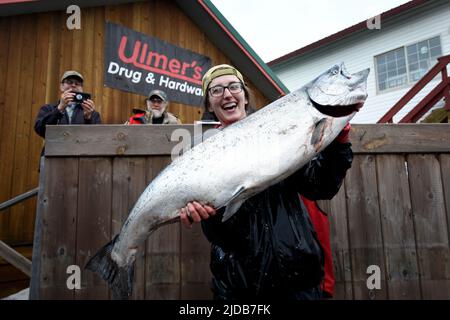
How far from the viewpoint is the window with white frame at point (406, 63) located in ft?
45.8

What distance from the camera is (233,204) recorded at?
2.00 m

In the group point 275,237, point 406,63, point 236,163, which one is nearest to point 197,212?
point 236,163

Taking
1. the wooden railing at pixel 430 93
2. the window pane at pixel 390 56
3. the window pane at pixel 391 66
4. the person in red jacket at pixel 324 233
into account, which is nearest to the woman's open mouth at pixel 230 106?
the person in red jacket at pixel 324 233

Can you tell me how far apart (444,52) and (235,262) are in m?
14.9

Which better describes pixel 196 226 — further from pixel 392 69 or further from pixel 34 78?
pixel 392 69

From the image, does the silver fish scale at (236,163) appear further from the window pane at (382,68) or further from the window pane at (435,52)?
the window pane at (382,68)

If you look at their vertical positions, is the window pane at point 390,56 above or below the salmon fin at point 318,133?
above

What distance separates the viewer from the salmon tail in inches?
90.2

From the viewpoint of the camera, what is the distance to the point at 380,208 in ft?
9.96

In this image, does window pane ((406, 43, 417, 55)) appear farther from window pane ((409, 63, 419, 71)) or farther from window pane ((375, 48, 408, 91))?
window pane ((409, 63, 419, 71))

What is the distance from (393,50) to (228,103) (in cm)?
1521

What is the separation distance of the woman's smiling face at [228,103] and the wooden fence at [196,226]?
68 cm

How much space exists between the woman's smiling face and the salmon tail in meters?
1.10
